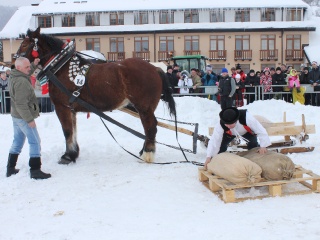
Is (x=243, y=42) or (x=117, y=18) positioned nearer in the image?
(x=243, y=42)

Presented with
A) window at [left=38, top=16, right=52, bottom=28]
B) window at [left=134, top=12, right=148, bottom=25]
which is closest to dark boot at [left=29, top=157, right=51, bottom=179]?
window at [left=134, top=12, right=148, bottom=25]

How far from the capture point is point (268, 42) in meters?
40.4

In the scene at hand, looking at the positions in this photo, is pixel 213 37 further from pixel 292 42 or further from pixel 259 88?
pixel 259 88

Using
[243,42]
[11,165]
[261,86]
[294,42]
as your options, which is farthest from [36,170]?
[294,42]

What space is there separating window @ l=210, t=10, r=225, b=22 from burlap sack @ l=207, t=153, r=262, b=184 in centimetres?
3710

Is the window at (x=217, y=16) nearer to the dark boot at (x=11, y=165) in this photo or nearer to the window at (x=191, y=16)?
the window at (x=191, y=16)

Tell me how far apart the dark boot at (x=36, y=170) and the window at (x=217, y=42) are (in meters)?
35.8

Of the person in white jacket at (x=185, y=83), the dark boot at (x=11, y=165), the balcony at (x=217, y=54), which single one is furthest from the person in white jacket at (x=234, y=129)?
the balcony at (x=217, y=54)

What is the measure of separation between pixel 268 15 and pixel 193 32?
768cm

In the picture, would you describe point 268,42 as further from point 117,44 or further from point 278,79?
point 278,79

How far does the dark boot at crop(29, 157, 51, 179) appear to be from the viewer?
6.33 metres

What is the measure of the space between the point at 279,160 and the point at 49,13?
3906 cm

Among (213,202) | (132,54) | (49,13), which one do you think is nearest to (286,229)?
(213,202)

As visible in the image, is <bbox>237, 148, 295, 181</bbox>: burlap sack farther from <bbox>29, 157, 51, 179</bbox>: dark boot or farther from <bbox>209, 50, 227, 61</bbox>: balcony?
<bbox>209, 50, 227, 61</bbox>: balcony
